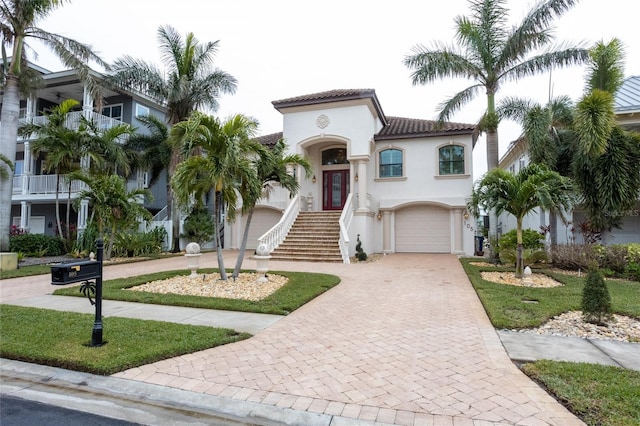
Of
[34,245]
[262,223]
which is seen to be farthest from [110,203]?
[262,223]

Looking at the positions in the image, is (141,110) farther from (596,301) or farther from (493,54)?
(596,301)

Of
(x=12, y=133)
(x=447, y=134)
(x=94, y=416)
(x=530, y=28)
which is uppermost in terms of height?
(x=530, y=28)

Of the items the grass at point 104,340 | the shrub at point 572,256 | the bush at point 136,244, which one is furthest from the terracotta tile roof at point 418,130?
the grass at point 104,340

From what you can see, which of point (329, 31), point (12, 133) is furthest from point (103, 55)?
point (329, 31)

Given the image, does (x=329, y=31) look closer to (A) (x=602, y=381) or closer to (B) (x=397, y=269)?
(B) (x=397, y=269)

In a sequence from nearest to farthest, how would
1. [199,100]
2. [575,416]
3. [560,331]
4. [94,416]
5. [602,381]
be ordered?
[575,416] < [94,416] < [602,381] < [560,331] < [199,100]

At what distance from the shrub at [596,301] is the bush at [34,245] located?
1962 centimetres

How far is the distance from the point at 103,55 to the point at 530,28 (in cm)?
1892

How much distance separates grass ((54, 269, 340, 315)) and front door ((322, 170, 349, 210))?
439 inches

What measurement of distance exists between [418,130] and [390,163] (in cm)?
242

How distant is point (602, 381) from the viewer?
11.6ft

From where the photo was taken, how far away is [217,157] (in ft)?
26.9

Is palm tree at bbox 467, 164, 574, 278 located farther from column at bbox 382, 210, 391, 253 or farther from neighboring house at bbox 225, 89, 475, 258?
column at bbox 382, 210, 391, 253

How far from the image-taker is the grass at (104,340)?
4.16 m
